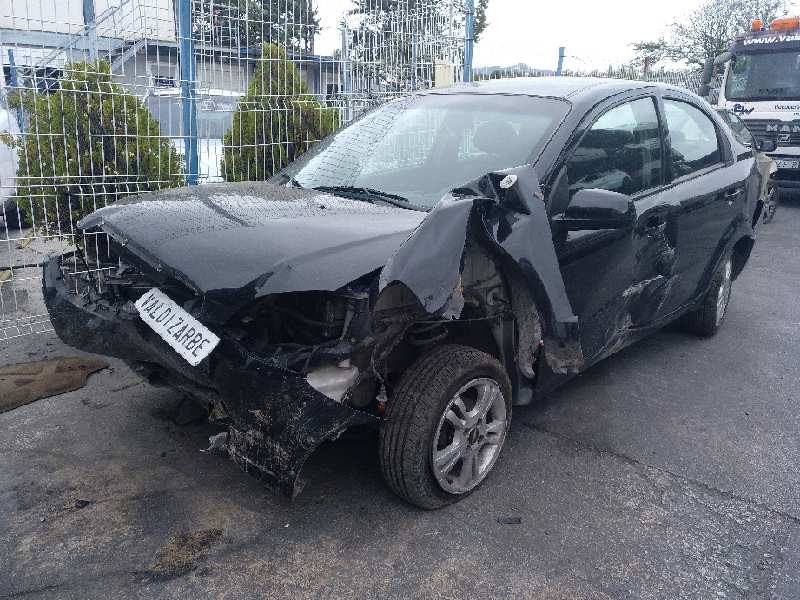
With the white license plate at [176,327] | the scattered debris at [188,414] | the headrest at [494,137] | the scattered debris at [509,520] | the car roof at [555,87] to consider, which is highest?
the car roof at [555,87]

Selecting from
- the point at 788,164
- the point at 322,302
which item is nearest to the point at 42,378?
the point at 322,302

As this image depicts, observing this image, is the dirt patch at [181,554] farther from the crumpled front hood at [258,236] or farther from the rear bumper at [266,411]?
the crumpled front hood at [258,236]

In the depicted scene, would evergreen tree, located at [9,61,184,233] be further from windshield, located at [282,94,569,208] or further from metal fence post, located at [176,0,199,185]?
windshield, located at [282,94,569,208]

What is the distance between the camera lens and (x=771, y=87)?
10.6 m

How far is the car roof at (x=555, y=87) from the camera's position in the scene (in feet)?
11.4

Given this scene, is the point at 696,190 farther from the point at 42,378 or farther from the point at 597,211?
the point at 42,378

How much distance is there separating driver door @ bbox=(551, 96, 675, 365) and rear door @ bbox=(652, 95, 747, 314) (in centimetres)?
14

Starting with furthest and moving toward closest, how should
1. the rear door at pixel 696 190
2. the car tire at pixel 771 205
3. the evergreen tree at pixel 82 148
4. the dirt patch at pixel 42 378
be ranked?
the car tire at pixel 771 205
the evergreen tree at pixel 82 148
the rear door at pixel 696 190
the dirt patch at pixel 42 378

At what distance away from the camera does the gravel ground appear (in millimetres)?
2412

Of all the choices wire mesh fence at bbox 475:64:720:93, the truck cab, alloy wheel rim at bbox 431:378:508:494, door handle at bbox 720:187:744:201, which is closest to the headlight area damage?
alloy wheel rim at bbox 431:378:508:494

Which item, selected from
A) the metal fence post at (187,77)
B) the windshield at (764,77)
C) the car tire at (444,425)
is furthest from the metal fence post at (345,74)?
the windshield at (764,77)

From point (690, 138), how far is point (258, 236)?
3.00 metres

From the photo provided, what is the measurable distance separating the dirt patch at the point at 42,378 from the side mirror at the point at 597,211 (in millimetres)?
2926

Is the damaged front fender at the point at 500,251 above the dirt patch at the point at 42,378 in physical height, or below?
above
